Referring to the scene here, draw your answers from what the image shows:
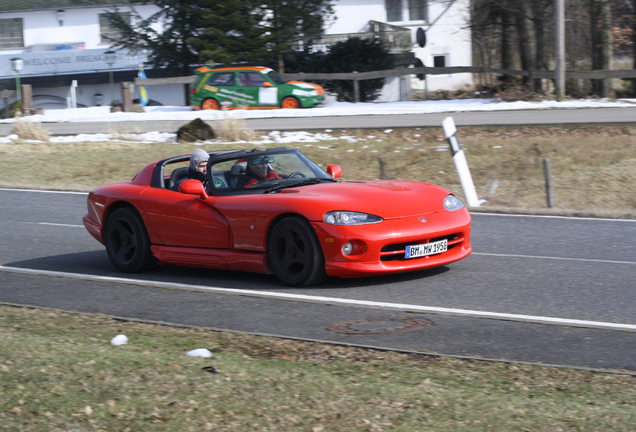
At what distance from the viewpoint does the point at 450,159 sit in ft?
66.0

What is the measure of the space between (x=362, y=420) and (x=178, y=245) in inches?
195

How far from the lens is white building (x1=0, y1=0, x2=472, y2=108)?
5062cm

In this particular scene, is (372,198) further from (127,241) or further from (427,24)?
(427,24)

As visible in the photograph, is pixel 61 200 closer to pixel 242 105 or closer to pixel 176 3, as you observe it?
pixel 242 105

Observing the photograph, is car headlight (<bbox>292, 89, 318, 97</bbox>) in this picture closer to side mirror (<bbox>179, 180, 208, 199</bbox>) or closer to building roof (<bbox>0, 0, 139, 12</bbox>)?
side mirror (<bbox>179, 180, 208, 199</bbox>)

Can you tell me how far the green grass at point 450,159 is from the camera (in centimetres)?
1727

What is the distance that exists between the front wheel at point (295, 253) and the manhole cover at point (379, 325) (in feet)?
4.07

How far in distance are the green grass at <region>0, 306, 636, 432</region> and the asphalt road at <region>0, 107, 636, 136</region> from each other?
18.5 metres

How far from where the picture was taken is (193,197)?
8570 mm

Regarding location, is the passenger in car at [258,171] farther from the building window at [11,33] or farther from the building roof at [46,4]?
the building window at [11,33]

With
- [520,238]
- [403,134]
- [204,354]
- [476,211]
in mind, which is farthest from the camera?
[403,134]

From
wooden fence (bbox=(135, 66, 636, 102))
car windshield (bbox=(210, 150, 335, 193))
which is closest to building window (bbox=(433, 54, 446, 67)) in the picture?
wooden fence (bbox=(135, 66, 636, 102))

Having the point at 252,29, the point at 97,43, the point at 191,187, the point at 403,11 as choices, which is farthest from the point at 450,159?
the point at 97,43

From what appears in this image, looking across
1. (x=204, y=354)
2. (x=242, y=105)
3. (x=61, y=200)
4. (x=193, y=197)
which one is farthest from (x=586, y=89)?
(x=204, y=354)
